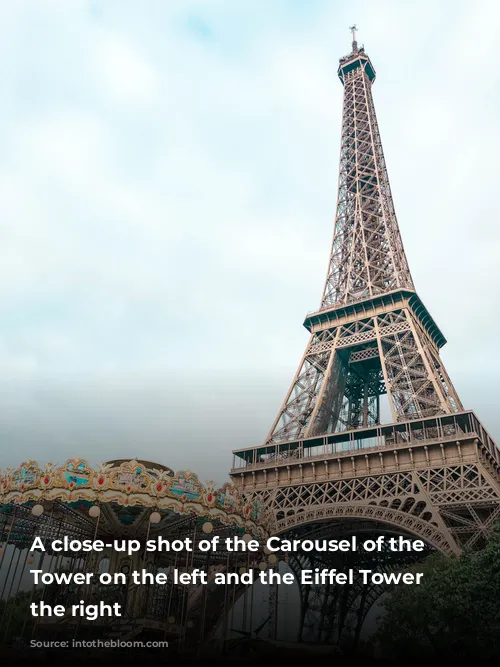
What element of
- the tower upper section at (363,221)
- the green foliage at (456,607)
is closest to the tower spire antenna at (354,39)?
the tower upper section at (363,221)

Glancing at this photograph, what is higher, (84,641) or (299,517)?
(299,517)

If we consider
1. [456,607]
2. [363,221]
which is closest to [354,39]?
[363,221]

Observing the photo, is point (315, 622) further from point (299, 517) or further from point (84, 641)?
point (84, 641)

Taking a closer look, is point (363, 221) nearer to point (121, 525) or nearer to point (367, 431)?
point (367, 431)

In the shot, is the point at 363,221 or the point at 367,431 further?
the point at 363,221

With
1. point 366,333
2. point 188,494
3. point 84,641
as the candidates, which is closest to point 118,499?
point 188,494

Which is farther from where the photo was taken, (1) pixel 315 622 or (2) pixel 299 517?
(1) pixel 315 622


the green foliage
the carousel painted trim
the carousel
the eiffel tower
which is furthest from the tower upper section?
the carousel painted trim

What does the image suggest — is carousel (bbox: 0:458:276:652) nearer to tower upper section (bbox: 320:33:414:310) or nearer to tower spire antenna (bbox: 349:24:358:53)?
tower upper section (bbox: 320:33:414:310)
